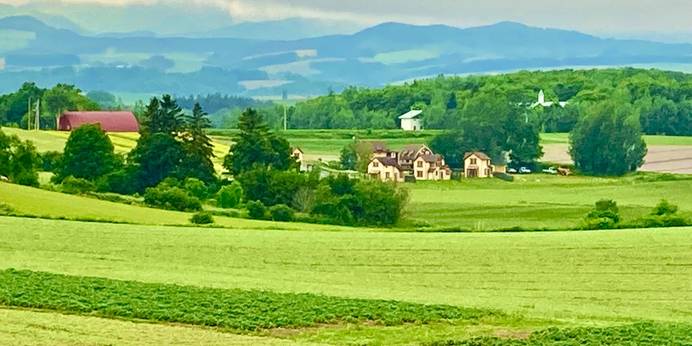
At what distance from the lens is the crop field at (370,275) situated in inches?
1153

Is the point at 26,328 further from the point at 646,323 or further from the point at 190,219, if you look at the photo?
the point at 190,219

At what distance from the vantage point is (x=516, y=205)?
75.1 meters

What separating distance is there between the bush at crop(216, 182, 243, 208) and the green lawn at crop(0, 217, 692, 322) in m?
21.7

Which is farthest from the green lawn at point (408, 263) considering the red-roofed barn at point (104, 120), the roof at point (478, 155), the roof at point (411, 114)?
the roof at point (411, 114)

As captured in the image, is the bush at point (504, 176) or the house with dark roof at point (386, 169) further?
the bush at point (504, 176)

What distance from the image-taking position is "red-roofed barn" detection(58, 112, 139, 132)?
109938mm

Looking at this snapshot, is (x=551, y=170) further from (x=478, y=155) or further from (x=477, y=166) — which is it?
(x=477, y=166)

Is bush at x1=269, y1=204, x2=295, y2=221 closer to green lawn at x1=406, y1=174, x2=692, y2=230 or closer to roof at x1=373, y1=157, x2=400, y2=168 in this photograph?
green lawn at x1=406, y1=174, x2=692, y2=230

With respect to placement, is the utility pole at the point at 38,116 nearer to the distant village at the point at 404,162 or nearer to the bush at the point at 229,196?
the distant village at the point at 404,162

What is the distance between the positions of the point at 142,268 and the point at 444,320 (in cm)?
1047

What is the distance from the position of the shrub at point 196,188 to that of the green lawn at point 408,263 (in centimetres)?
2384

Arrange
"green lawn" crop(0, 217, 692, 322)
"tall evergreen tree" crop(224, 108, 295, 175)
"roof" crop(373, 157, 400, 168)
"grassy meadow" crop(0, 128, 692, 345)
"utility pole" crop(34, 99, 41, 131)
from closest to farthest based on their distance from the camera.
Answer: "grassy meadow" crop(0, 128, 692, 345), "green lawn" crop(0, 217, 692, 322), "tall evergreen tree" crop(224, 108, 295, 175), "roof" crop(373, 157, 400, 168), "utility pole" crop(34, 99, 41, 131)

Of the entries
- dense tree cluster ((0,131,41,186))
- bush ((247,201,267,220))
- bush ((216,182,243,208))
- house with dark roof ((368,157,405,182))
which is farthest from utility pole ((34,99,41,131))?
bush ((247,201,267,220))

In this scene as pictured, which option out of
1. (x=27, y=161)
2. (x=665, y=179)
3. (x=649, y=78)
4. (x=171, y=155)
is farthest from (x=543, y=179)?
(x=649, y=78)
